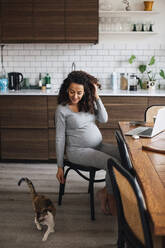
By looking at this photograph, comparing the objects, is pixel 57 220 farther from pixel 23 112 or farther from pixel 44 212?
pixel 23 112

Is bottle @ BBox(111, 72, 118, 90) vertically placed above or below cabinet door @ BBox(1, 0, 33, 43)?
→ below

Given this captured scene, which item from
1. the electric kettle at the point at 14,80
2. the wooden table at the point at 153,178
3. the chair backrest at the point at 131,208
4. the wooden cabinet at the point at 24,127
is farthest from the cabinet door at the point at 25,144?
the chair backrest at the point at 131,208

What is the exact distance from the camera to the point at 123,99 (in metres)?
4.23

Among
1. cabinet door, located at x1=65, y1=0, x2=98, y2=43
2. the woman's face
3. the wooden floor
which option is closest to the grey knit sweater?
the woman's face

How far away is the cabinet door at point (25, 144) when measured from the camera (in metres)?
4.36

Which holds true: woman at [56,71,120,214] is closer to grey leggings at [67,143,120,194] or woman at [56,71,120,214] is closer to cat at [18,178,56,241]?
grey leggings at [67,143,120,194]

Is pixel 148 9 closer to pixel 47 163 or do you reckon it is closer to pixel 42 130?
pixel 42 130

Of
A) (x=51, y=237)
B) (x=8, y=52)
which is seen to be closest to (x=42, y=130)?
(x=8, y=52)

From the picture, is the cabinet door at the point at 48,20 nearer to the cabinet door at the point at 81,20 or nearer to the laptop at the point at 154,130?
the cabinet door at the point at 81,20

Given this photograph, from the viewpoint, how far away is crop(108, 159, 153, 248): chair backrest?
1430mm

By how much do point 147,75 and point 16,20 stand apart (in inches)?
76.4

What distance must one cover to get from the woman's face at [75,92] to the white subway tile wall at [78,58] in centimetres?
206

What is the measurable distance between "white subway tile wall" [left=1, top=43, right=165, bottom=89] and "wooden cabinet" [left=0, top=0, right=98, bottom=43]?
361mm

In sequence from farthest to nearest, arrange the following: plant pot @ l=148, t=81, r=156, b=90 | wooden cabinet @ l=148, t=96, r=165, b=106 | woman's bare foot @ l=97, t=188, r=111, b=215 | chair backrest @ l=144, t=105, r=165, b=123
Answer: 1. plant pot @ l=148, t=81, r=156, b=90
2. wooden cabinet @ l=148, t=96, r=165, b=106
3. chair backrest @ l=144, t=105, r=165, b=123
4. woman's bare foot @ l=97, t=188, r=111, b=215
